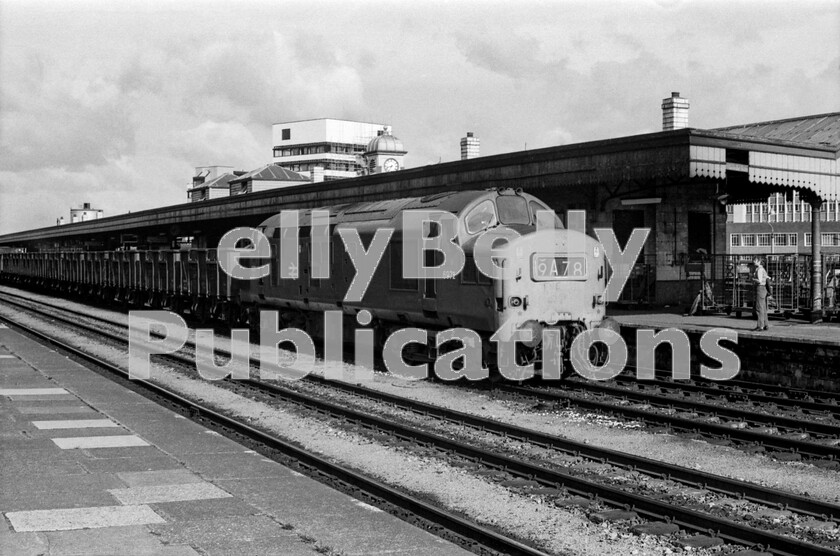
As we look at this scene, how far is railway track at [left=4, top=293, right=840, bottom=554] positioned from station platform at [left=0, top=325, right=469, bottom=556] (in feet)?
6.65

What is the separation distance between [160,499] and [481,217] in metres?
8.45

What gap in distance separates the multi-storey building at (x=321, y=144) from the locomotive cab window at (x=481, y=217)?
392 feet

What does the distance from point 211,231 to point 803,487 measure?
143 ft

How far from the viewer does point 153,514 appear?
8.06 meters

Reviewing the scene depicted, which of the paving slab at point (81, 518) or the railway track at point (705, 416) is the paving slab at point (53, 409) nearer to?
the paving slab at point (81, 518)

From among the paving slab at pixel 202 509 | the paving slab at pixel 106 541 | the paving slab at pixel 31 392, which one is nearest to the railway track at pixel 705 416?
the paving slab at pixel 202 509

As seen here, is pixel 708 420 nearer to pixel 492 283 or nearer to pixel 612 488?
pixel 492 283

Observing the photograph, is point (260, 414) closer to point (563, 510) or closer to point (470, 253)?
point (470, 253)

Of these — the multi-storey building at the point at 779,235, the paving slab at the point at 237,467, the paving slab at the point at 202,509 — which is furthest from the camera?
the multi-storey building at the point at 779,235

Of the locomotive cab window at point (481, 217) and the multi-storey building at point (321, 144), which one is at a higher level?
the multi-storey building at point (321, 144)

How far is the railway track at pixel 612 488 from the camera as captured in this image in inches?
292

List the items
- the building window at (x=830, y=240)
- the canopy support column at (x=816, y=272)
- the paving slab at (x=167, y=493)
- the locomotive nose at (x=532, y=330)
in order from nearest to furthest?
the paving slab at (x=167, y=493)
the locomotive nose at (x=532, y=330)
the canopy support column at (x=816, y=272)
the building window at (x=830, y=240)

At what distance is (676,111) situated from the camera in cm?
2792

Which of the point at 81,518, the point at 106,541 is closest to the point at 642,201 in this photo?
the point at 81,518
